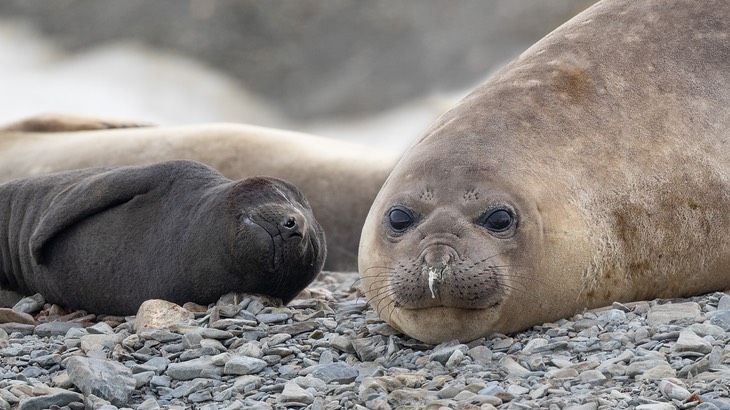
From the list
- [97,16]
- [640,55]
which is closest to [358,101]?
[97,16]

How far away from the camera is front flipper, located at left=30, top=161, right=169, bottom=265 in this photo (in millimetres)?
5883

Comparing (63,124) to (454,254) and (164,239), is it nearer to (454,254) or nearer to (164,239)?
(164,239)

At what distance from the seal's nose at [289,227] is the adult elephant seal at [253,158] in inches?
123

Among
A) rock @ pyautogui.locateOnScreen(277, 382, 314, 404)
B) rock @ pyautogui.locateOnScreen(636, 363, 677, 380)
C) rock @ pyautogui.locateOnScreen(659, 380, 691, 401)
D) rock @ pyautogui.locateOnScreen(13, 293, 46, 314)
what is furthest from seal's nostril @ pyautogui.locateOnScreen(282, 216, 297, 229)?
rock @ pyautogui.locateOnScreen(659, 380, 691, 401)

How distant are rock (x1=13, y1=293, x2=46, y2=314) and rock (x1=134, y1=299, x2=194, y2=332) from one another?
1.06 metres

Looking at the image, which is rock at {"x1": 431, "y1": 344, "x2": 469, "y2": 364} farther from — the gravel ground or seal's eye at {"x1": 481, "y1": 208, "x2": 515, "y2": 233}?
seal's eye at {"x1": 481, "y1": 208, "x2": 515, "y2": 233}

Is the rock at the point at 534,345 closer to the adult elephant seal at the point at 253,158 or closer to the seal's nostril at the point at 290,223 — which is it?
the seal's nostril at the point at 290,223

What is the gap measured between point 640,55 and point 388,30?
40.7ft

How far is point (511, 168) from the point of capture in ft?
15.9

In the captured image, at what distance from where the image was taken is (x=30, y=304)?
6.11 m

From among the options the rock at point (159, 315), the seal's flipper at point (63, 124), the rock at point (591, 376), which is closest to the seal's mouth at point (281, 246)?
the rock at point (159, 315)

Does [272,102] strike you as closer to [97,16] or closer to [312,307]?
[97,16]

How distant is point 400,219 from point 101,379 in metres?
1.27

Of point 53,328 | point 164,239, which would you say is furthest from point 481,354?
point 53,328
